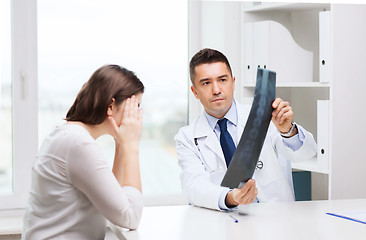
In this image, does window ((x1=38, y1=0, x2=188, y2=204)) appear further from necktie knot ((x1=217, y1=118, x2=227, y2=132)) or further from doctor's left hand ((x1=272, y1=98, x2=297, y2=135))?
doctor's left hand ((x1=272, y1=98, x2=297, y2=135))

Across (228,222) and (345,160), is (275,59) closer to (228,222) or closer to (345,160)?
(345,160)

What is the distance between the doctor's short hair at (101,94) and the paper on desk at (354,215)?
73 cm

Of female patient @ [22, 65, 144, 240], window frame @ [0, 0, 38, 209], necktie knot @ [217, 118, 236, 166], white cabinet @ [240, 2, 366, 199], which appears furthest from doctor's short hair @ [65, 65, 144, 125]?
window frame @ [0, 0, 38, 209]

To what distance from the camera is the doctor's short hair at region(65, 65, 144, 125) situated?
1.41 metres

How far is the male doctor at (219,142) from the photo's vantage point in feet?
6.11

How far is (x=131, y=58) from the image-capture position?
110 inches

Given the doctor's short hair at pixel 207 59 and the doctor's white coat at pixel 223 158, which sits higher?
the doctor's short hair at pixel 207 59

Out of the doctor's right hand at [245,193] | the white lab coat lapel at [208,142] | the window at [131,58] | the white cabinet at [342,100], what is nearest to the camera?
the doctor's right hand at [245,193]

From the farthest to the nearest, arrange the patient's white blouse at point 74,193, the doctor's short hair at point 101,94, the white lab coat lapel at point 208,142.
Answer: the white lab coat lapel at point 208,142
the doctor's short hair at point 101,94
the patient's white blouse at point 74,193

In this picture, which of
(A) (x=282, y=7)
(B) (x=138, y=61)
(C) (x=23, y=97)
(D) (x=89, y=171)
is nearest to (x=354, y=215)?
(D) (x=89, y=171)

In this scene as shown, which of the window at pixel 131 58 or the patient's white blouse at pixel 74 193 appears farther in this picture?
the window at pixel 131 58

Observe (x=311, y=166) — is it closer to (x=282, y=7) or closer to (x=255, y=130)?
(x=282, y=7)

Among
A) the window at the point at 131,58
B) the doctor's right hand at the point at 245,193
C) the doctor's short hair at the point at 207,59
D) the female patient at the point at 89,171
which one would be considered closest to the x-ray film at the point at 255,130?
the doctor's right hand at the point at 245,193

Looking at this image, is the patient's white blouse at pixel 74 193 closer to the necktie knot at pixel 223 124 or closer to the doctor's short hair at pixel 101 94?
the doctor's short hair at pixel 101 94
